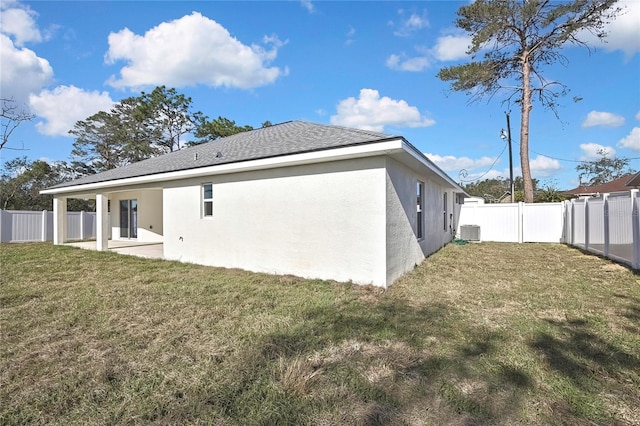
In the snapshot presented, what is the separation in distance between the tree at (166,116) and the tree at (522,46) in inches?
844

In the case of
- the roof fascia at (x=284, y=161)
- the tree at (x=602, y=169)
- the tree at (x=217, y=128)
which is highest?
the tree at (x=217, y=128)

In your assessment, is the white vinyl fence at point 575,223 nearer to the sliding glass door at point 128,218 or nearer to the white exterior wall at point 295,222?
the white exterior wall at point 295,222

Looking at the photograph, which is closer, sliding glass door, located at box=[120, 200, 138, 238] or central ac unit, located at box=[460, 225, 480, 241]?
sliding glass door, located at box=[120, 200, 138, 238]

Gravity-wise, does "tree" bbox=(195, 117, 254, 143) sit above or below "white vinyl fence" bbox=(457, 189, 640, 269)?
above

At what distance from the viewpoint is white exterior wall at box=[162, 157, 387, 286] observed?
20.9 feet

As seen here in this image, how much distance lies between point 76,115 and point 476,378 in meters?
33.8

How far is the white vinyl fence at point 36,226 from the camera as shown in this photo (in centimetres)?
1528

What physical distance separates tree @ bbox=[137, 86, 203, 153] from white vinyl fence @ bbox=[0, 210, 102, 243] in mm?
12025

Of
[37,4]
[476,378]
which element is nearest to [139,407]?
[476,378]

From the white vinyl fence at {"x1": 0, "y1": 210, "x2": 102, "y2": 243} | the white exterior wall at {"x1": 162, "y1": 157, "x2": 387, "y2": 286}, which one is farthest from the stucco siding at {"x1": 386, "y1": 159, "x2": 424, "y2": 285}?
the white vinyl fence at {"x1": 0, "y1": 210, "x2": 102, "y2": 243}

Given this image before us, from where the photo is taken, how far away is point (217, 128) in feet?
88.7

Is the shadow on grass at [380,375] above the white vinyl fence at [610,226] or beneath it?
beneath

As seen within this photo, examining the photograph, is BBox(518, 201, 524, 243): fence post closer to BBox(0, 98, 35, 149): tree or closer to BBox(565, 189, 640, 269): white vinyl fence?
BBox(565, 189, 640, 269): white vinyl fence

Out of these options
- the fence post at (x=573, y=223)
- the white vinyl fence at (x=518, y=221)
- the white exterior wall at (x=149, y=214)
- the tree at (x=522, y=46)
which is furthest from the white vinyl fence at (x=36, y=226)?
the fence post at (x=573, y=223)
